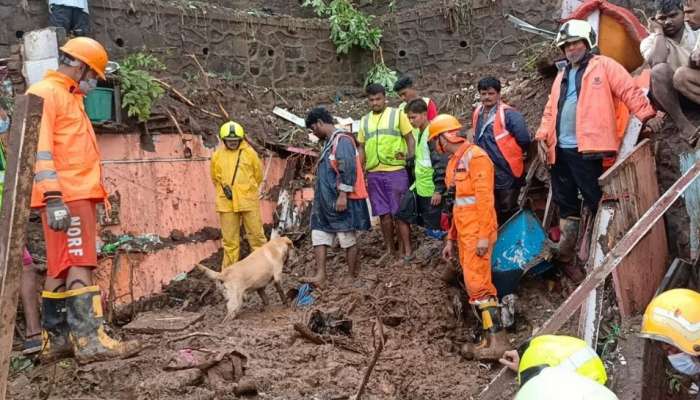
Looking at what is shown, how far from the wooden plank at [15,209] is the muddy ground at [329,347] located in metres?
1.61

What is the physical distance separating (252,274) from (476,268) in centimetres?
227

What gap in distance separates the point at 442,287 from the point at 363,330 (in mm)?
1061

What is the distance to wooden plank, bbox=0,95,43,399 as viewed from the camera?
8.81ft

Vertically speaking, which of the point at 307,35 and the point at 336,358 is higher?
the point at 307,35

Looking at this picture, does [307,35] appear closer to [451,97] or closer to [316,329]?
[451,97]

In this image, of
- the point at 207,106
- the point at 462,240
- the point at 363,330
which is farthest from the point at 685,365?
the point at 207,106

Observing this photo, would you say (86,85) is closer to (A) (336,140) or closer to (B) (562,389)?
(A) (336,140)

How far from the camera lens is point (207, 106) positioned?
9719 millimetres

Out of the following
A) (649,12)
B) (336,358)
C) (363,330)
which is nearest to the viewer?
(336,358)

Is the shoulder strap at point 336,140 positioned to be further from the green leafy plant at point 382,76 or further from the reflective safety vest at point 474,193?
the green leafy plant at point 382,76

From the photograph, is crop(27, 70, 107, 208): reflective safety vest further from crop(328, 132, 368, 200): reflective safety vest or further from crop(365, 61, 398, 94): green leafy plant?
crop(365, 61, 398, 94): green leafy plant

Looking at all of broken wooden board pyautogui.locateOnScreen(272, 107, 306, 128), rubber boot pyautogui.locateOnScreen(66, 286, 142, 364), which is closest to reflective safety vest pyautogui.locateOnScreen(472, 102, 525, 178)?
rubber boot pyautogui.locateOnScreen(66, 286, 142, 364)

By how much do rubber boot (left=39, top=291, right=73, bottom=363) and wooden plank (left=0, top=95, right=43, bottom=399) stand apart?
6.49 ft

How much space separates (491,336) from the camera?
5625mm
